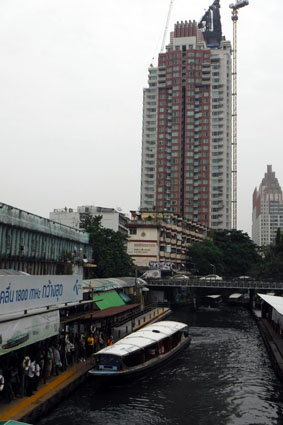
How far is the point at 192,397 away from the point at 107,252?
4399cm

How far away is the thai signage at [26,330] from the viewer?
17547 millimetres

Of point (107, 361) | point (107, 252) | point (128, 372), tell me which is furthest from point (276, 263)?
point (107, 361)

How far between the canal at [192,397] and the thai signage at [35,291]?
5.41m

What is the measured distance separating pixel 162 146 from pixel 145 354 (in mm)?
140579

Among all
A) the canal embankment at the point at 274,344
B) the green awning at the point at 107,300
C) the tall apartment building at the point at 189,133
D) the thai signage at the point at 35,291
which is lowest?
the canal embankment at the point at 274,344

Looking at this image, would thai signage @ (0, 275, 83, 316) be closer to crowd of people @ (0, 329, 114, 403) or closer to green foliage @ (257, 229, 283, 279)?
crowd of people @ (0, 329, 114, 403)

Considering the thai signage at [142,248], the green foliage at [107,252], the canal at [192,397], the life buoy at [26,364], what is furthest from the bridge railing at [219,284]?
the life buoy at [26,364]

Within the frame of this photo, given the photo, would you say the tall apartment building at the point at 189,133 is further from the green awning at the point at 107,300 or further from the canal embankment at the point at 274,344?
the green awning at the point at 107,300

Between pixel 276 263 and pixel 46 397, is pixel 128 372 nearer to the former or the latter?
pixel 46 397

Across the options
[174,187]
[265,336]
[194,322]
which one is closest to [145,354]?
[265,336]

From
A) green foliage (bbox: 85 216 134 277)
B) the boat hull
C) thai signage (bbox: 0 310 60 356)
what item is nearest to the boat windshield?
the boat hull

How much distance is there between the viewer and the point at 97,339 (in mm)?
31312

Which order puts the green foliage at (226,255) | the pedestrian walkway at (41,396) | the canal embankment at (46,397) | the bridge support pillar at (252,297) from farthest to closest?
1. the green foliage at (226,255)
2. the bridge support pillar at (252,297)
3. the canal embankment at (46,397)
4. the pedestrian walkway at (41,396)

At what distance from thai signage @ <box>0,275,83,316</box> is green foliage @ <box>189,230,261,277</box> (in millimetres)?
79176
